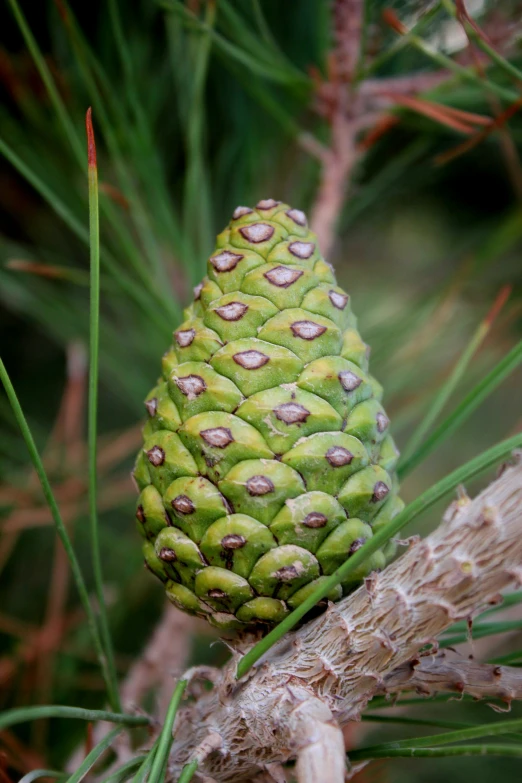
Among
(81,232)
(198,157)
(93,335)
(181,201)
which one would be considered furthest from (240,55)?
(181,201)

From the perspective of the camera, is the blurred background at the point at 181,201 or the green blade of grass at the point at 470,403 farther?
the blurred background at the point at 181,201

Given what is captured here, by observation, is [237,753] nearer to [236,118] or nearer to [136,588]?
[136,588]

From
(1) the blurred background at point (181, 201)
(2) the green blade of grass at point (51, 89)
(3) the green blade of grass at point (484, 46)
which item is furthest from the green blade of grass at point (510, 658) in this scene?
(2) the green blade of grass at point (51, 89)

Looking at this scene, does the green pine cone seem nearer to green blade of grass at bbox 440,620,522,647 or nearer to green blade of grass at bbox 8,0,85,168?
green blade of grass at bbox 440,620,522,647

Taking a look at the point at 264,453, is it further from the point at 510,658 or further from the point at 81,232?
the point at 81,232

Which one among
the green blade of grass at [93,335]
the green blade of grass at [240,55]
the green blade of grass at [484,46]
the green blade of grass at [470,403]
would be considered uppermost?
the green blade of grass at [240,55]

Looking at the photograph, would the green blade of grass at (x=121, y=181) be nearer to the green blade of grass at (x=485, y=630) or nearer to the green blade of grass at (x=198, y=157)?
the green blade of grass at (x=198, y=157)
